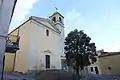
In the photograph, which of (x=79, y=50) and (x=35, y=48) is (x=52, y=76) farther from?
(x=35, y=48)

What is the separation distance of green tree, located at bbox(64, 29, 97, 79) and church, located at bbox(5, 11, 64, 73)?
2575mm

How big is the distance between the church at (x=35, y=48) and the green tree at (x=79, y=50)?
258 centimetres

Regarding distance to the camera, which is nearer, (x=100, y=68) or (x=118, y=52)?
(x=118, y=52)

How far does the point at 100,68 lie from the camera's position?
73.2ft

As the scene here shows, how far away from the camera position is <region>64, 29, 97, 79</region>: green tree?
1355cm

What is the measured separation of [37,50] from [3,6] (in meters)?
13.8

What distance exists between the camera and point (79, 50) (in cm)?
1373

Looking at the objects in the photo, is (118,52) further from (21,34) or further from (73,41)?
(21,34)

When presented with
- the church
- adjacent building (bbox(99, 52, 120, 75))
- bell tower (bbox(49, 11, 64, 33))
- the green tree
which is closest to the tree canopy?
the green tree

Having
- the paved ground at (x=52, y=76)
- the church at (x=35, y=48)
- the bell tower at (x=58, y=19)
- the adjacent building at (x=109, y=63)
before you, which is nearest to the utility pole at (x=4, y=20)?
the paved ground at (x=52, y=76)

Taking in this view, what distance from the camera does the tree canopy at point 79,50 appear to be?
13.6m

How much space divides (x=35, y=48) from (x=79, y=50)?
4.20 meters

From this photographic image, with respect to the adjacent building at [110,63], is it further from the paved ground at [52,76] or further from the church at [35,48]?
the paved ground at [52,76]

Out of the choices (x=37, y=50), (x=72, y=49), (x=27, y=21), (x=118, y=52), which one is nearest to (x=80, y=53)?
(x=72, y=49)
